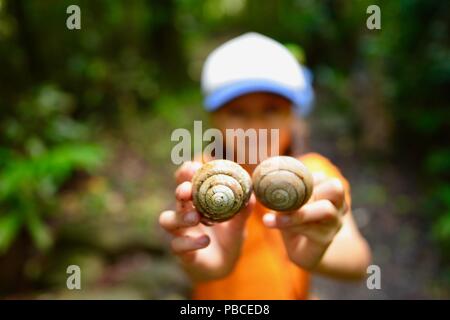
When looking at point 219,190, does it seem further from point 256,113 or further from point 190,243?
point 256,113

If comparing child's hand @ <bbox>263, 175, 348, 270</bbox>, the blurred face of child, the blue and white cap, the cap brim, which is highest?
the blue and white cap

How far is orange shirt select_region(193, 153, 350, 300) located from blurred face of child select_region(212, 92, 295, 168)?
13.3 inches

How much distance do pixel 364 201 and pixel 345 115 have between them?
2.25 meters

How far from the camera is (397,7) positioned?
653 cm

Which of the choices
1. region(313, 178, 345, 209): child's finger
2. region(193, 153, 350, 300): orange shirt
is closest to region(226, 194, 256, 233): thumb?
region(313, 178, 345, 209): child's finger

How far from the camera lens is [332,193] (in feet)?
5.38

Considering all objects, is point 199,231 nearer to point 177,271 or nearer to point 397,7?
point 177,271

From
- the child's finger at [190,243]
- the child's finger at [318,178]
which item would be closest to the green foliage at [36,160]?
the child's finger at [190,243]

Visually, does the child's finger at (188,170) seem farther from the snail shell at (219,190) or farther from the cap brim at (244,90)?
the cap brim at (244,90)

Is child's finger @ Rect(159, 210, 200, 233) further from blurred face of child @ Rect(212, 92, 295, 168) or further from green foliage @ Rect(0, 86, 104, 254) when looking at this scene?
green foliage @ Rect(0, 86, 104, 254)

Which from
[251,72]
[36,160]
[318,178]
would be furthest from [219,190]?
[36,160]

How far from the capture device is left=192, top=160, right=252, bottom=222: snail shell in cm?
156

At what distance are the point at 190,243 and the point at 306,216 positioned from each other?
43cm
